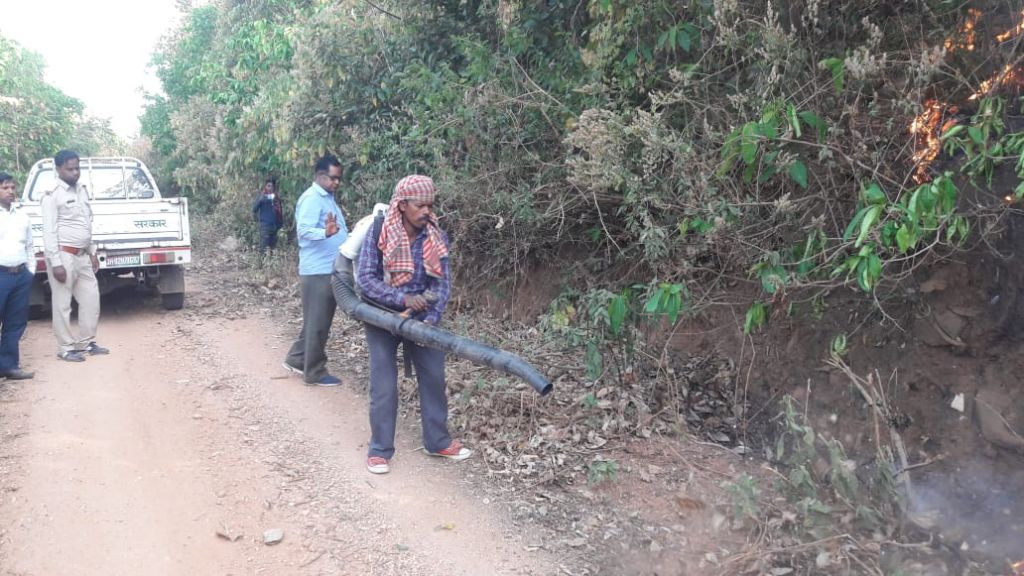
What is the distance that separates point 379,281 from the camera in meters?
4.49

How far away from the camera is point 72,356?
686cm

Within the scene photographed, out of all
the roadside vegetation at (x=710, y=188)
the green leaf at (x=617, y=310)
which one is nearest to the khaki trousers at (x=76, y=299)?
the roadside vegetation at (x=710, y=188)

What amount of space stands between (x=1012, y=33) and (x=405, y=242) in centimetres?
327

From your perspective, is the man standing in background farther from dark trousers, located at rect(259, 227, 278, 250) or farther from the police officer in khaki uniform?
the police officer in khaki uniform

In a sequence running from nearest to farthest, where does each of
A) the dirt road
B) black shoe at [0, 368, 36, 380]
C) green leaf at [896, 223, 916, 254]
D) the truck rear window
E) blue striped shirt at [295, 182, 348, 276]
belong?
Answer: green leaf at [896, 223, 916, 254] → the dirt road → blue striped shirt at [295, 182, 348, 276] → black shoe at [0, 368, 36, 380] → the truck rear window

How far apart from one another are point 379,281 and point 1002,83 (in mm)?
3361

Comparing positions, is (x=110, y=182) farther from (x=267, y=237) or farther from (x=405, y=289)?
(x=405, y=289)

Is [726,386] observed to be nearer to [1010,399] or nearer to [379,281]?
[1010,399]

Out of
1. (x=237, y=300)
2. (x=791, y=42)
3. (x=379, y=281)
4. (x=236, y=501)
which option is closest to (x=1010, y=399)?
(x=791, y=42)

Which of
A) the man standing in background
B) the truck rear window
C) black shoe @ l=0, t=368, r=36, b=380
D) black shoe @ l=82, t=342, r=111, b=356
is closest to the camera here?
black shoe @ l=0, t=368, r=36, b=380

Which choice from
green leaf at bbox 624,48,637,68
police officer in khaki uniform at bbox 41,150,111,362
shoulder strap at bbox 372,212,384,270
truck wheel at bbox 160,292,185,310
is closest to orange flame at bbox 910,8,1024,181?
green leaf at bbox 624,48,637,68

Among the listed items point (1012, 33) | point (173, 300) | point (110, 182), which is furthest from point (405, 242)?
point (110, 182)

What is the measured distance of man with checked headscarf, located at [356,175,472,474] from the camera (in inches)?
173

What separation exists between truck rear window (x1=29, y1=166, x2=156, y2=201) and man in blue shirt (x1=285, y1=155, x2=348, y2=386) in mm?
5018
